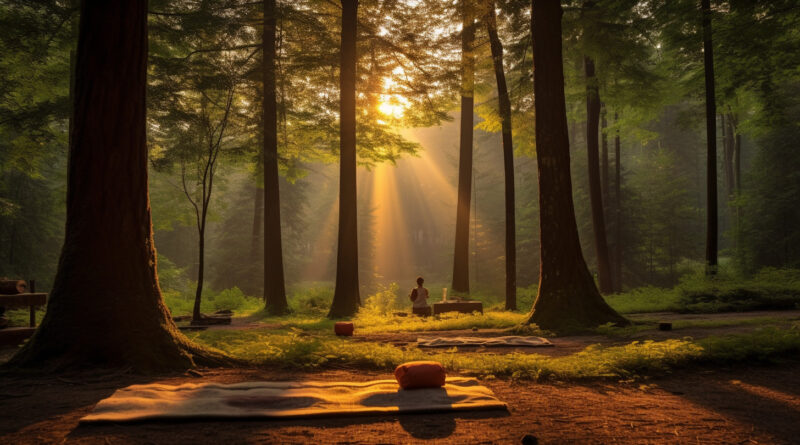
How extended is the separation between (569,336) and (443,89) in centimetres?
1050

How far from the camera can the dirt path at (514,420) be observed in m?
3.29

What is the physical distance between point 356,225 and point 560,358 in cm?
846

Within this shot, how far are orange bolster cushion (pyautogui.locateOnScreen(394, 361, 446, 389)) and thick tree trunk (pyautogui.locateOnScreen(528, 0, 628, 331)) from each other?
5.16 m

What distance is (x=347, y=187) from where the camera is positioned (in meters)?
13.8

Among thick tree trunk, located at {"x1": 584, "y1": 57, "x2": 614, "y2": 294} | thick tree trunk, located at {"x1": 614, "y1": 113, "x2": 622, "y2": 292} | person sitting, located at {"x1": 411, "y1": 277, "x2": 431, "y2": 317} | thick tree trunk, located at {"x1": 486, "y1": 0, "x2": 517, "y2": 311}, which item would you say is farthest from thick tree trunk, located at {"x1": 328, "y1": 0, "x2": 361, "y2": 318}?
thick tree trunk, located at {"x1": 614, "y1": 113, "x2": 622, "y2": 292}

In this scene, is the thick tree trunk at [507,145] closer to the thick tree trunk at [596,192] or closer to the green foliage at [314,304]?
the thick tree trunk at [596,192]

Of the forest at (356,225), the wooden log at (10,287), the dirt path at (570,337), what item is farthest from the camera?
the wooden log at (10,287)

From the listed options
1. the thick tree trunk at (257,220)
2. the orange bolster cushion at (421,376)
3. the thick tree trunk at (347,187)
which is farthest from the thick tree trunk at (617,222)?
the orange bolster cushion at (421,376)

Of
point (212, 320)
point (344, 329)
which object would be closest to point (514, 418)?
point (344, 329)

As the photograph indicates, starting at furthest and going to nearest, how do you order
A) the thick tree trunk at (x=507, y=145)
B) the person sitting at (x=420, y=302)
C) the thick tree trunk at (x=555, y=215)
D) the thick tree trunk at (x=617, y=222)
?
the thick tree trunk at (x=617, y=222)
the thick tree trunk at (x=507, y=145)
the person sitting at (x=420, y=302)
the thick tree trunk at (x=555, y=215)

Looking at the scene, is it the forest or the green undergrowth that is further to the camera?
the green undergrowth

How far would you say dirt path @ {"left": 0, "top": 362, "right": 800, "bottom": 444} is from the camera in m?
3.29

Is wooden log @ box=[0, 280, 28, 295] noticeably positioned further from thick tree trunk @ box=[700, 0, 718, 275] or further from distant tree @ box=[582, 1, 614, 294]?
thick tree trunk @ box=[700, 0, 718, 275]

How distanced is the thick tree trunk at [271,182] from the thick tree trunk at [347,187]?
3.25 meters
